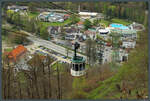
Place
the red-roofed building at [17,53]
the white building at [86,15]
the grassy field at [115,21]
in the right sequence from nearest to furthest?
the red-roofed building at [17,53], the white building at [86,15], the grassy field at [115,21]

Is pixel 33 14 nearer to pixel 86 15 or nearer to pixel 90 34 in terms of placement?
pixel 86 15

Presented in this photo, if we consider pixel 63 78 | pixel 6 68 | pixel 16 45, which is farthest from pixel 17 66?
pixel 16 45

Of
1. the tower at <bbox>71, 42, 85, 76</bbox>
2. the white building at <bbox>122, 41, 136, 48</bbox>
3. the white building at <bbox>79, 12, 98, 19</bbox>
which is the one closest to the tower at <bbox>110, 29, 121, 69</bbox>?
the white building at <bbox>122, 41, 136, 48</bbox>

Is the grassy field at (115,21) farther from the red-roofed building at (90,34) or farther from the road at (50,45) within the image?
the road at (50,45)

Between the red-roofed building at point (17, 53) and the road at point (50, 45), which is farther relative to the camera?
the road at point (50, 45)

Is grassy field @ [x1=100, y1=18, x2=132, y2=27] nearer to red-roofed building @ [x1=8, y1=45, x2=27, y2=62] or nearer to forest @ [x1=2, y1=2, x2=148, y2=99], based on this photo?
forest @ [x1=2, y1=2, x2=148, y2=99]

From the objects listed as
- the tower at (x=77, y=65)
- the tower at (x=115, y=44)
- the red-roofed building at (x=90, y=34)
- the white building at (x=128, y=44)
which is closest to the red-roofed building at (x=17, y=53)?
the red-roofed building at (x=90, y=34)

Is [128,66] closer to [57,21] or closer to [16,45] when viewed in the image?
[57,21]

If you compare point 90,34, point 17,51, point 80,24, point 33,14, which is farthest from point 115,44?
point 17,51
